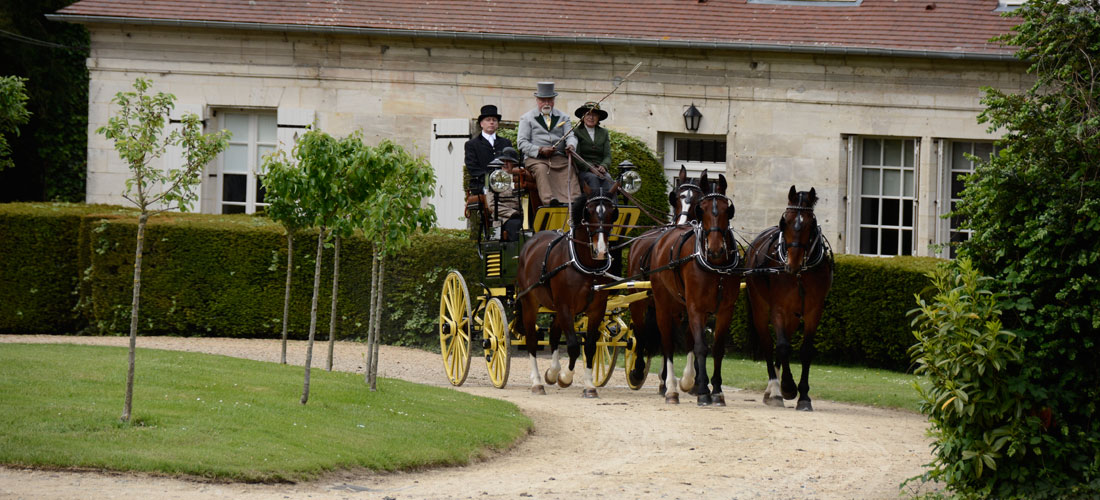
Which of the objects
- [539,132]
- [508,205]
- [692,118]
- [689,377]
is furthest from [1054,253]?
[692,118]

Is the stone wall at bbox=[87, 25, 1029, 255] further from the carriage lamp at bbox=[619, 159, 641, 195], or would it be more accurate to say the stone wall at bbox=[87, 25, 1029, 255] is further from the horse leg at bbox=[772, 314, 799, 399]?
the horse leg at bbox=[772, 314, 799, 399]

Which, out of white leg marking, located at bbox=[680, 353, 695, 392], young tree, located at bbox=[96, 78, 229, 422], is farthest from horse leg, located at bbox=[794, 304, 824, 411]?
young tree, located at bbox=[96, 78, 229, 422]

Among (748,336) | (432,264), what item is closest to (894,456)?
(748,336)

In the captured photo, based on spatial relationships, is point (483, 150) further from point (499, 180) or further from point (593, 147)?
point (499, 180)

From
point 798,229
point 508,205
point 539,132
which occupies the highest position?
point 539,132

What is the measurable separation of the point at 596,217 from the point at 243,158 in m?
9.13

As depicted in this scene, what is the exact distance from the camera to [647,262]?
12.2 metres

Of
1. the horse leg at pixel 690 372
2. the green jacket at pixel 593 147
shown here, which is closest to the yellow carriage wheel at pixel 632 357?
the horse leg at pixel 690 372

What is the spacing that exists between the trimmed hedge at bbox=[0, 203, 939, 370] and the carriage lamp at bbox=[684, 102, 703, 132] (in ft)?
11.7

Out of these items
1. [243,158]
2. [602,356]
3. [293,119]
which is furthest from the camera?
[243,158]

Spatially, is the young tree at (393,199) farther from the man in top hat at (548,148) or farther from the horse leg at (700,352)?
the horse leg at (700,352)

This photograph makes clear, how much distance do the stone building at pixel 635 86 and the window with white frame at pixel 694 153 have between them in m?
0.02

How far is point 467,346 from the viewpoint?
1315 centimetres

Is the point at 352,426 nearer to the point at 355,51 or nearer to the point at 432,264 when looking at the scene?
the point at 432,264
